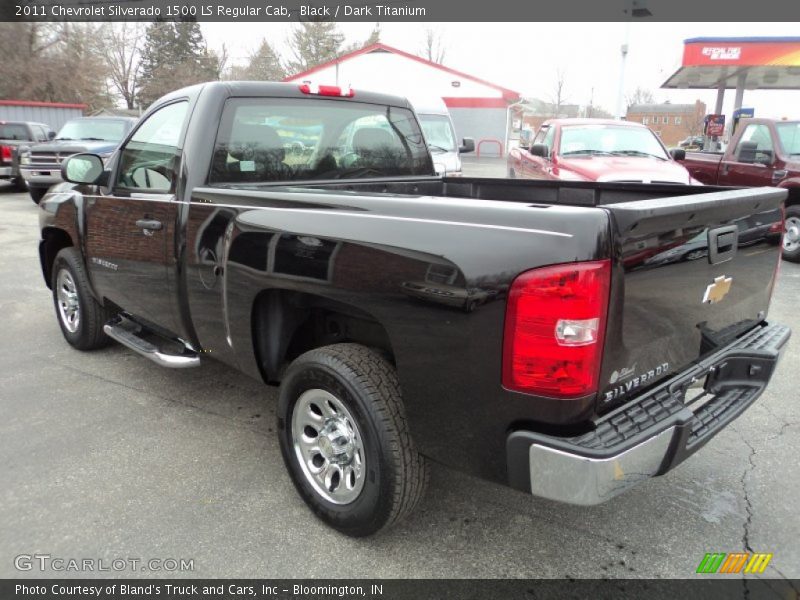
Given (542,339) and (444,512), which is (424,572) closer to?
(444,512)

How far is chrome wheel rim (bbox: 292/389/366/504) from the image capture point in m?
2.47

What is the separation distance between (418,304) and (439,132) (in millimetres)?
10624

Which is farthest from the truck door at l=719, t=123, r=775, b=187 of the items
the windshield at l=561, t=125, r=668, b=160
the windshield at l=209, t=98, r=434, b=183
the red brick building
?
the red brick building

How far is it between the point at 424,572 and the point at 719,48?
23.4m

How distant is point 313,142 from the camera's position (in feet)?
11.7

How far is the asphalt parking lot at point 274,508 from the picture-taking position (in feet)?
8.01

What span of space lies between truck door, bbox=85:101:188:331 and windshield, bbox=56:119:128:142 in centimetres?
1100

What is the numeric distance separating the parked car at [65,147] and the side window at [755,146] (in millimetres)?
11471

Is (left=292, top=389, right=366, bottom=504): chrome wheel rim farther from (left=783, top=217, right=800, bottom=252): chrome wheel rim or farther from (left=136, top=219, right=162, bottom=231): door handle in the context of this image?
(left=783, top=217, right=800, bottom=252): chrome wheel rim

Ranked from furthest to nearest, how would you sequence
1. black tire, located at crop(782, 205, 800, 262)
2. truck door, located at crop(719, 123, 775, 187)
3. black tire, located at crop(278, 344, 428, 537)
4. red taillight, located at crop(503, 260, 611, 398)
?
truck door, located at crop(719, 123, 775, 187) → black tire, located at crop(782, 205, 800, 262) → black tire, located at crop(278, 344, 428, 537) → red taillight, located at crop(503, 260, 611, 398)

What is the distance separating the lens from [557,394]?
6.20 feet

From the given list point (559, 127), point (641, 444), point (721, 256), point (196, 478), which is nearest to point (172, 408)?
point (196, 478)

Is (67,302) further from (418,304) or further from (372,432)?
(418,304)

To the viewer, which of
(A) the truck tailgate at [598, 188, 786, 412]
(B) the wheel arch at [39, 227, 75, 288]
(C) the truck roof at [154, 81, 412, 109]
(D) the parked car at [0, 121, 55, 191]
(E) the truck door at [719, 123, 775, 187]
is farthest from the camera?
(D) the parked car at [0, 121, 55, 191]
